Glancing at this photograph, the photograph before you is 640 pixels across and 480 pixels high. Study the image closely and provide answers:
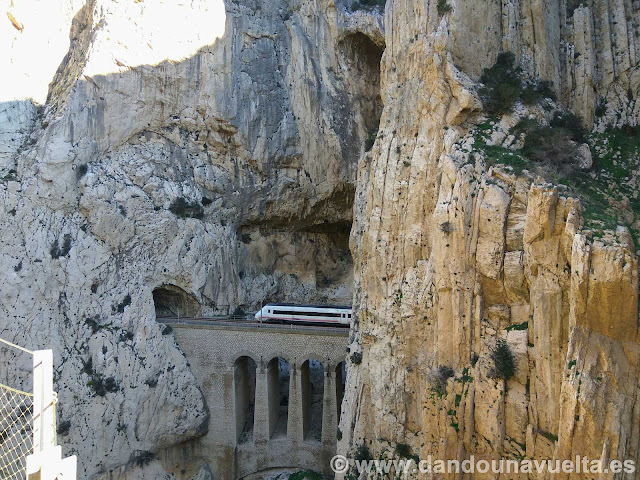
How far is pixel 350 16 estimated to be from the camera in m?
30.3

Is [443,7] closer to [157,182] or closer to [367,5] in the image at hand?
[367,5]

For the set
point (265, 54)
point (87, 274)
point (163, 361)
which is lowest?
point (163, 361)

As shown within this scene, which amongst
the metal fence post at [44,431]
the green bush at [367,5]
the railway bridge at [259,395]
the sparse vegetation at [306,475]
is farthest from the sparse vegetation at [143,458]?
the green bush at [367,5]

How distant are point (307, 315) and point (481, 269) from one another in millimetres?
12608

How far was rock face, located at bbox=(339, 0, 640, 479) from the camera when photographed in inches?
545

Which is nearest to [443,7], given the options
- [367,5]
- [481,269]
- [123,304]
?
[481,269]

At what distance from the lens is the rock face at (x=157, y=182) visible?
2569 centimetres

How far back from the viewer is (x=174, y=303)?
30359 mm

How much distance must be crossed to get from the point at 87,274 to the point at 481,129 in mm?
20264

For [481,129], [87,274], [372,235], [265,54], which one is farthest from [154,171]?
[481,129]

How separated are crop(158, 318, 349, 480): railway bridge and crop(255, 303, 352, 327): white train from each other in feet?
1.82

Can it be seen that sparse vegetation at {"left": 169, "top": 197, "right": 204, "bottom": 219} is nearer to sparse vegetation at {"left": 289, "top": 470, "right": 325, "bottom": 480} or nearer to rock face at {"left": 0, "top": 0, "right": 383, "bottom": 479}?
rock face at {"left": 0, "top": 0, "right": 383, "bottom": 479}

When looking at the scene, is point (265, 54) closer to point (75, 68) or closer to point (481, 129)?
point (75, 68)

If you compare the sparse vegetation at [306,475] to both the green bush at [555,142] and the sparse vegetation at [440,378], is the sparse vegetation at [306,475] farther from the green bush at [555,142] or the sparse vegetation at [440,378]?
the green bush at [555,142]
